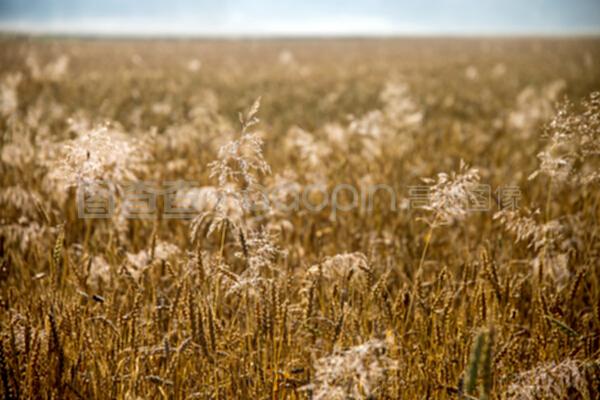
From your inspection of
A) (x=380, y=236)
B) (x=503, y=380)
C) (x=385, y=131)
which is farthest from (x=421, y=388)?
(x=385, y=131)

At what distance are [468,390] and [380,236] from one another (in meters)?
2.32

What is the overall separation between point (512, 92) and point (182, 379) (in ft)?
45.5

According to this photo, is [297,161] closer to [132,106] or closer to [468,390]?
[468,390]

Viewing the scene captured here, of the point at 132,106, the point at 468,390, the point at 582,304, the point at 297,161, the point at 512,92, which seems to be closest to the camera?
the point at 468,390

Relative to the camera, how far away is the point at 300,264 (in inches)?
107

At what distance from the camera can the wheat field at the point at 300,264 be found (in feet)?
5.02

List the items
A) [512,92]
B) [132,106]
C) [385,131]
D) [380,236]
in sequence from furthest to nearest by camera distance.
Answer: [512,92] → [132,106] → [385,131] → [380,236]

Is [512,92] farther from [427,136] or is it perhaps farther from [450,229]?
[450,229]

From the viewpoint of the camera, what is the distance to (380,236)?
3389 millimetres

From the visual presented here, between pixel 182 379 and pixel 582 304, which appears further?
pixel 582 304

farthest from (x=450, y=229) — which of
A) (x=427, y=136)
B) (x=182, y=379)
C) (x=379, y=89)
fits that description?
(x=379, y=89)

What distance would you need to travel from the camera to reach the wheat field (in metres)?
1.53

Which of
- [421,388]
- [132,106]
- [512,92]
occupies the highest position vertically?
[512,92]

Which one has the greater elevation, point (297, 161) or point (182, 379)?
point (297, 161)
